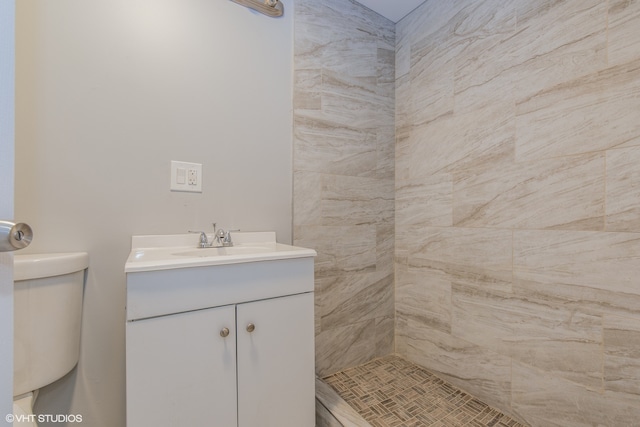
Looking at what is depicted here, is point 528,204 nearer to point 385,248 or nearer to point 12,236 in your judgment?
point 385,248

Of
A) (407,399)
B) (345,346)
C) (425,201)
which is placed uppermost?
(425,201)

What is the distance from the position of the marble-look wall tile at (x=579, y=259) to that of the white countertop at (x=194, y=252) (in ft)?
3.02

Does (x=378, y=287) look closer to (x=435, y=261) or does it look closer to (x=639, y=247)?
(x=435, y=261)

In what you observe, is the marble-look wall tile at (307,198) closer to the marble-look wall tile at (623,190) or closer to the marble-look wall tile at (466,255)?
the marble-look wall tile at (466,255)

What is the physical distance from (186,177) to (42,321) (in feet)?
2.11

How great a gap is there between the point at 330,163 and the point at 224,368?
1.06 m

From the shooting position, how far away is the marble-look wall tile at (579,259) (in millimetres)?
913

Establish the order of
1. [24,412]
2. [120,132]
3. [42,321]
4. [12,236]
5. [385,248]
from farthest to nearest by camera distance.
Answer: [385,248] < [120,132] < [42,321] < [24,412] < [12,236]

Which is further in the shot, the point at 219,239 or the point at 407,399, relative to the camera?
the point at 407,399

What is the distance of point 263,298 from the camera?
0.92 m

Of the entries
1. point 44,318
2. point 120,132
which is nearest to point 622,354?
point 44,318

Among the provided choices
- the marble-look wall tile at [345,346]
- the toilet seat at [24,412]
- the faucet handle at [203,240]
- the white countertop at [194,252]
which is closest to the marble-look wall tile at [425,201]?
the marble-look wall tile at [345,346]

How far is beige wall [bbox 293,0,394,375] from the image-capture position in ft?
4.66

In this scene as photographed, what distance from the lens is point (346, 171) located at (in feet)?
5.03
